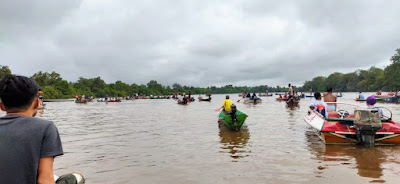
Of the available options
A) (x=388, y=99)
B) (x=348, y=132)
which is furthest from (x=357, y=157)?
(x=388, y=99)

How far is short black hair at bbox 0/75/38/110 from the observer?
7.35 ft

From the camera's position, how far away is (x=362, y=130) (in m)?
8.38

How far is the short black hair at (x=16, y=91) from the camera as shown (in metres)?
2.24

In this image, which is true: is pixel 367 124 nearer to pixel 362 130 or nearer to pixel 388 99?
pixel 362 130

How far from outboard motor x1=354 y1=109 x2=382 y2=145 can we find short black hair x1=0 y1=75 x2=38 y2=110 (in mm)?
8873

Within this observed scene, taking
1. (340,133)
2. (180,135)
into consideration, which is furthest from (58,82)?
(340,133)

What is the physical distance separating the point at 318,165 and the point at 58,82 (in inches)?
4068

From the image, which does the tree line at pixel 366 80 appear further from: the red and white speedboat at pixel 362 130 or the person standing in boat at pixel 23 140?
the person standing in boat at pixel 23 140

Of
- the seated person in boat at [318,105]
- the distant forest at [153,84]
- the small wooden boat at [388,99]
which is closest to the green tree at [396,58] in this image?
the distant forest at [153,84]

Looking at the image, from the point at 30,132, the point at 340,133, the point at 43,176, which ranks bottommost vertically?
the point at 340,133

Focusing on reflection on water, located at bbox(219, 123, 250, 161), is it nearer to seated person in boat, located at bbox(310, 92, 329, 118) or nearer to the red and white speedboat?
the red and white speedboat

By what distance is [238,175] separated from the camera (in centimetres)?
635

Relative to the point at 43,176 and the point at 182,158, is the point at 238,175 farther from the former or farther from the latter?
the point at 43,176

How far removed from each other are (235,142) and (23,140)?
356 inches
